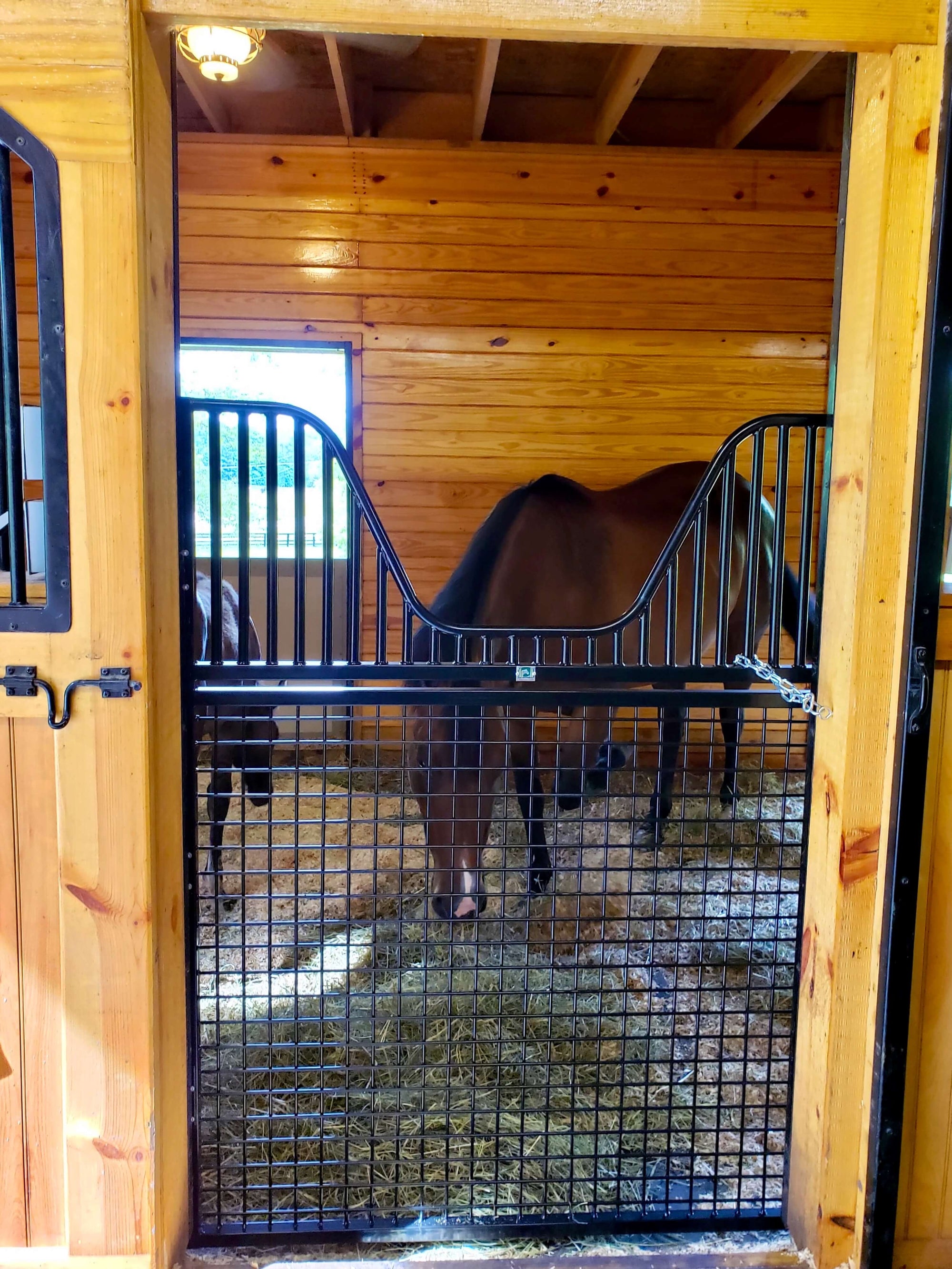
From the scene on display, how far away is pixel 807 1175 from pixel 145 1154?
39.1 inches

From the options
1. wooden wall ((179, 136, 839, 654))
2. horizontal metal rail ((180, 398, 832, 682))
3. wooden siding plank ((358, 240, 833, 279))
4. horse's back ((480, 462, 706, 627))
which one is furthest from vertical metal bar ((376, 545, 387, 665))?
wooden siding plank ((358, 240, 833, 279))

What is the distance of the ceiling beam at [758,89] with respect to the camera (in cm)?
315

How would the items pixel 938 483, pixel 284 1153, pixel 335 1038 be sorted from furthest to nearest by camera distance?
pixel 335 1038 → pixel 284 1153 → pixel 938 483

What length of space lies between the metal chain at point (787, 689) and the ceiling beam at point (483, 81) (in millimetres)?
2705

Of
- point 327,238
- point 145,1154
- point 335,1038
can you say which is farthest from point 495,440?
point 145,1154

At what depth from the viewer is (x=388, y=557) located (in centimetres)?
125

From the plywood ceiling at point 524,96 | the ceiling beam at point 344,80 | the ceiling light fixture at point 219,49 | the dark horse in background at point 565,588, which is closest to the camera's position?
the dark horse in background at point 565,588

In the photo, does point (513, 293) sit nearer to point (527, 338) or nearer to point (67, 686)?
point (527, 338)

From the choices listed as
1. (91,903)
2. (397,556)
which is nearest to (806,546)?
(397,556)

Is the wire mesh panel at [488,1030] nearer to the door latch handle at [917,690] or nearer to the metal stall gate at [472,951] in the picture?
the metal stall gate at [472,951]

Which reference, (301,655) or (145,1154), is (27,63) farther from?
(145,1154)

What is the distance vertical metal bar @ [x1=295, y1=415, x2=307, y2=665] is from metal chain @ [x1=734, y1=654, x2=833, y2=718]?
67cm

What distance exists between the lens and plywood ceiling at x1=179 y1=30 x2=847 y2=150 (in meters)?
3.52

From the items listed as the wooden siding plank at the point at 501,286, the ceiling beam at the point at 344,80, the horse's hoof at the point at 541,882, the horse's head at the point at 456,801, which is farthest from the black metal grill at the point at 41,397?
the wooden siding plank at the point at 501,286
